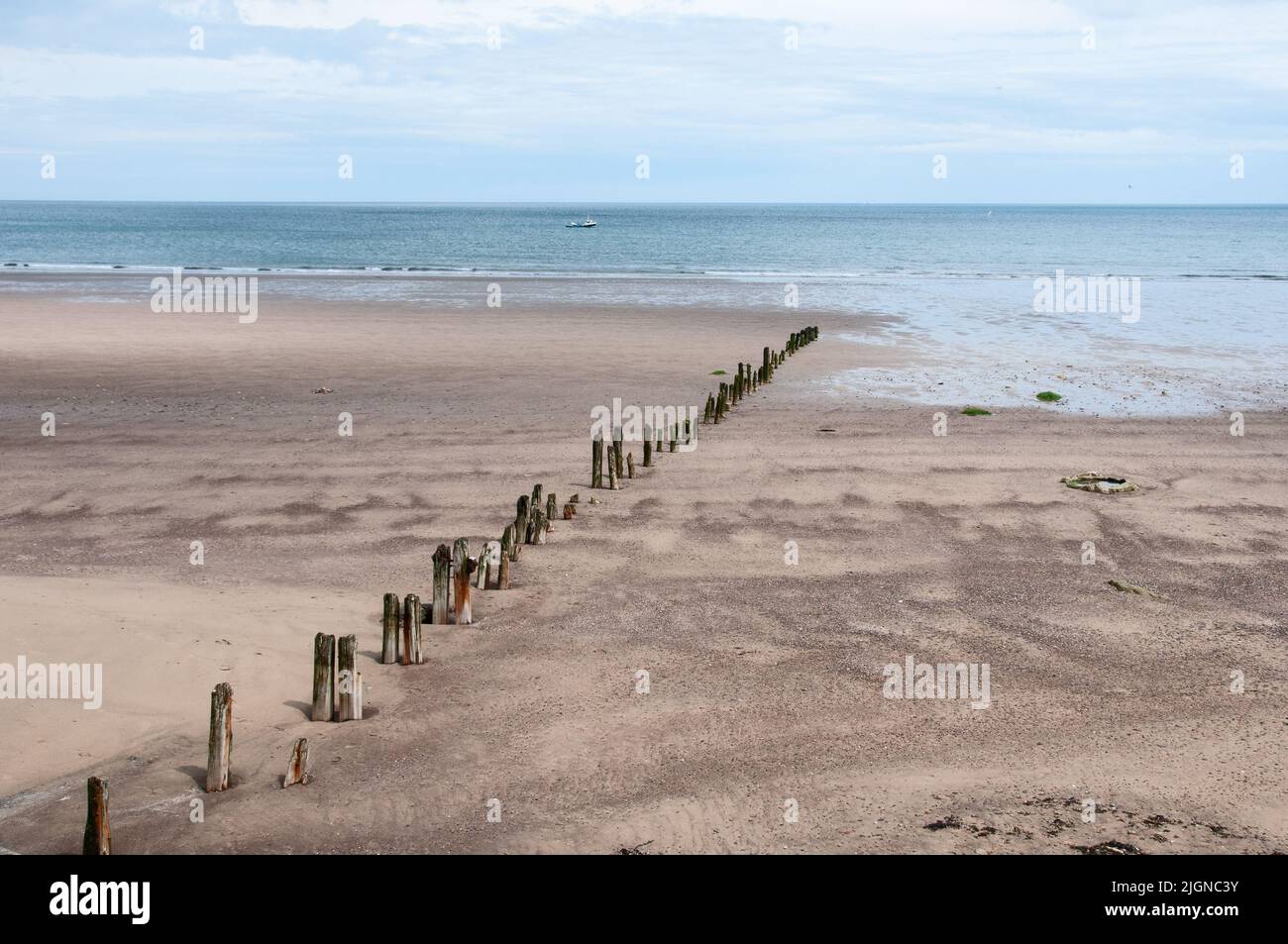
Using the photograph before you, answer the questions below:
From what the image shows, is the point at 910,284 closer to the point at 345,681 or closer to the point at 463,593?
the point at 463,593

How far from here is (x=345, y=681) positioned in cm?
1098

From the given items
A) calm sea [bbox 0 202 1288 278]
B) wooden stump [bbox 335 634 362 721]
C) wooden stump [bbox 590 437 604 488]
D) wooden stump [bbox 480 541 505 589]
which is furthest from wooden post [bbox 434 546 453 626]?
calm sea [bbox 0 202 1288 278]

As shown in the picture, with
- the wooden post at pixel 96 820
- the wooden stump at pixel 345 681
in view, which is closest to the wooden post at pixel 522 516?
the wooden stump at pixel 345 681

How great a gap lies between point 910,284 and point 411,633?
64.0 m

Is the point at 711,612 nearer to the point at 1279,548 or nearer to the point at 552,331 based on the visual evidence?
the point at 1279,548

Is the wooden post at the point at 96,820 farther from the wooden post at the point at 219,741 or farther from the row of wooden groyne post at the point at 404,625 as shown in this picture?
the wooden post at the point at 219,741

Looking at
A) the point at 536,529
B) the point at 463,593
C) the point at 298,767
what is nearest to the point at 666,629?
the point at 463,593

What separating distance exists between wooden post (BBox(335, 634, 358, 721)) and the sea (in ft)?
69.3

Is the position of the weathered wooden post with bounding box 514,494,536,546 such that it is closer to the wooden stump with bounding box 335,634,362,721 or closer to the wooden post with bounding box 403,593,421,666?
the wooden post with bounding box 403,593,421,666

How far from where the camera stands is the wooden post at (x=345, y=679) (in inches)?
428

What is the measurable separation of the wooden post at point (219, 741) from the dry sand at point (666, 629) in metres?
0.14
